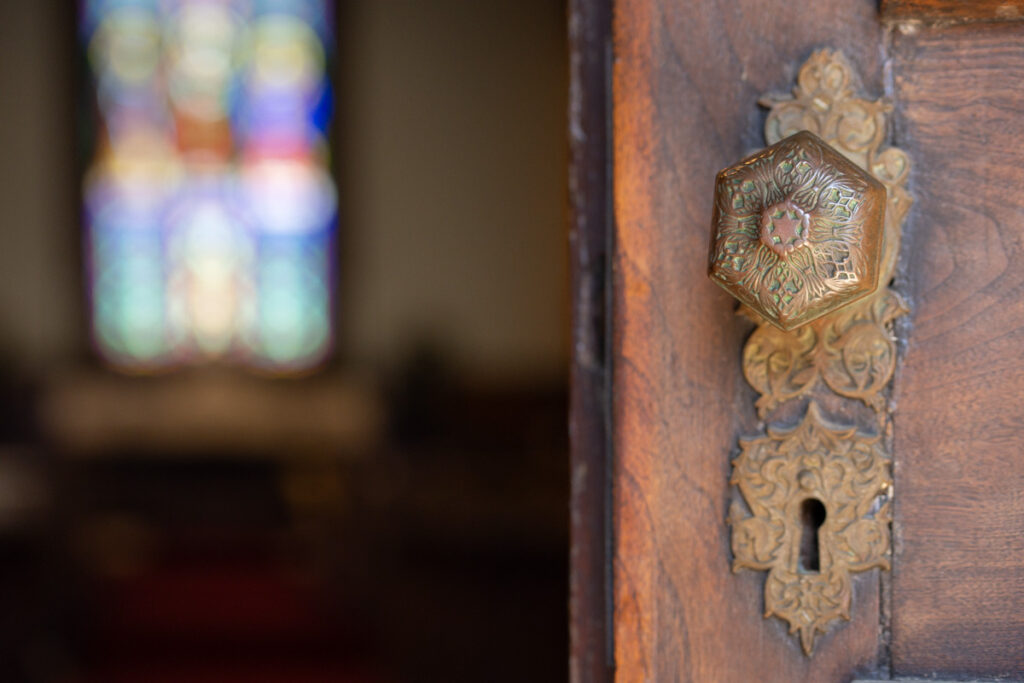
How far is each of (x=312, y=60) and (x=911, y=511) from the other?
14.3ft

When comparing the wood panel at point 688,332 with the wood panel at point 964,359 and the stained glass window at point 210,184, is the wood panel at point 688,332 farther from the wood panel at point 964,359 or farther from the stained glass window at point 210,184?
the stained glass window at point 210,184

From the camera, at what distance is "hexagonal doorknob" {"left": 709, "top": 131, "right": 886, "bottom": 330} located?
0.45 m

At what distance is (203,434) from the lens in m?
4.35

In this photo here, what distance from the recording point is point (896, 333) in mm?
521

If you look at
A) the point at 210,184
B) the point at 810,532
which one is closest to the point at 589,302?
the point at 810,532

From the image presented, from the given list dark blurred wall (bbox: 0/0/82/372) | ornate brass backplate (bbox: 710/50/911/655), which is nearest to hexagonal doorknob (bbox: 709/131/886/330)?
ornate brass backplate (bbox: 710/50/911/655)

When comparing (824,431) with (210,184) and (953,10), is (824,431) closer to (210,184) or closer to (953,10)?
(953,10)

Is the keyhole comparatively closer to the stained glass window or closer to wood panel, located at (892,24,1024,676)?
wood panel, located at (892,24,1024,676)

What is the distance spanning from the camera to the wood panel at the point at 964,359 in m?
0.52

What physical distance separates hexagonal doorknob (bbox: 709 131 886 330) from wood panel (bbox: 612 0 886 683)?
0.07 m

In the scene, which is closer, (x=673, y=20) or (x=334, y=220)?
(x=673, y=20)

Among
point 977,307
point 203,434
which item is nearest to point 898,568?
point 977,307

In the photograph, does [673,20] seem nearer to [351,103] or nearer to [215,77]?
[351,103]

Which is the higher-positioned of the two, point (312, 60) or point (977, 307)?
point (312, 60)
